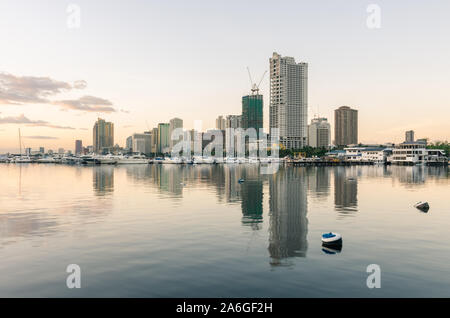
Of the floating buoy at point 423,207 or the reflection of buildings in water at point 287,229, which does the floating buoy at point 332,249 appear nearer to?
the reflection of buildings in water at point 287,229

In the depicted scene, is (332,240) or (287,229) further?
(287,229)

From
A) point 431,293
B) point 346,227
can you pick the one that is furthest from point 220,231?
point 431,293

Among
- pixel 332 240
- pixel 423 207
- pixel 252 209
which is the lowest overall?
pixel 252 209

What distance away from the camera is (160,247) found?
131 ft

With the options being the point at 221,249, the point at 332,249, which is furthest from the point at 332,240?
the point at 221,249

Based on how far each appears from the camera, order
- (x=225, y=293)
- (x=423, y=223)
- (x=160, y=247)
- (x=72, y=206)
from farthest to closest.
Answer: (x=72, y=206) → (x=423, y=223) → (x=160, y=247) → (x=225, y=293)

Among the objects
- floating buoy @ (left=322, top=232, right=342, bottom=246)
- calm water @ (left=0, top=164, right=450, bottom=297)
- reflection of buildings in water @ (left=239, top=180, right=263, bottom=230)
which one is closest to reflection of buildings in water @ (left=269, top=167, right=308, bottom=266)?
calm water @ (left=0, top=164, right=450, bottom=297)

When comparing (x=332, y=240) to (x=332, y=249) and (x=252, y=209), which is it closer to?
(x=332, y=249)

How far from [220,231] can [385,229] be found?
24.8 meters

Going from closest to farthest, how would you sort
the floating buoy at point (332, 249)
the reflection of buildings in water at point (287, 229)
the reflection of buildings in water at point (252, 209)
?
1. the reflection of buildings in water at point (287, 229)
2. the floating buoy at point (332, 249)
3. the reflection of buildings in water at point (252, 209)

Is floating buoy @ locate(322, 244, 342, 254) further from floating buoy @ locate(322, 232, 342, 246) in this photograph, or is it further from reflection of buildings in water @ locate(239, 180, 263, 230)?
reflection of buildings in water @ locate(239, 180, 263, 230)

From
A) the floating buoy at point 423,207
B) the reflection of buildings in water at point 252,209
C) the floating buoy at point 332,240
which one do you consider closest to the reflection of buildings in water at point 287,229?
the reflection of buildings in water at point 252,209

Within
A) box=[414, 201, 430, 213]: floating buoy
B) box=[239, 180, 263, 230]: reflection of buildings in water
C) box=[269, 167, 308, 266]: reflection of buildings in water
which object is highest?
box=[414, 201, 430, 213]: floating buoy
